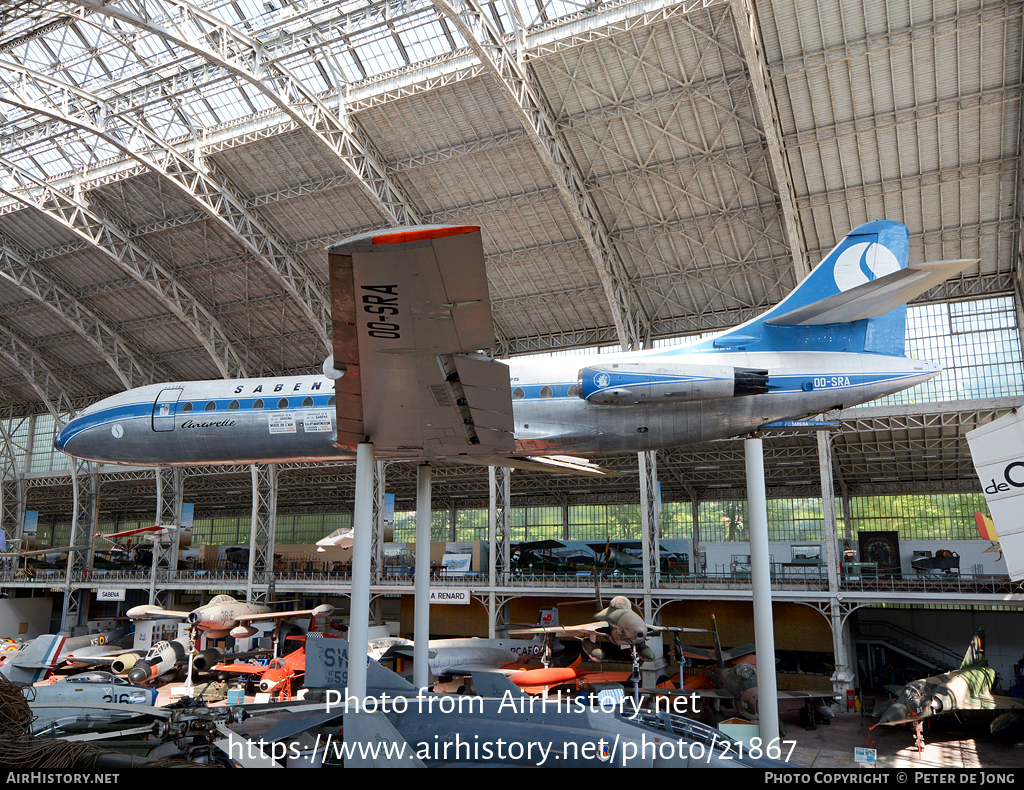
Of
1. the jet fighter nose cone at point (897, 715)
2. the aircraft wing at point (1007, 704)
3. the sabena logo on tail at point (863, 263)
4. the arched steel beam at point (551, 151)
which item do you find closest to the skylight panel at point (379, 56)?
the arched steel beam at point (551, 151)

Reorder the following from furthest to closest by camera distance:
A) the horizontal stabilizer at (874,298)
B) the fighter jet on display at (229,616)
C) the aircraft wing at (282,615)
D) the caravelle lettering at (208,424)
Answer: the aircraft wing at (282,615) < the fighter jet on display at (229,616) < the caravelle lettering at (208,424) < the horizontal stabilizer at (874,298)

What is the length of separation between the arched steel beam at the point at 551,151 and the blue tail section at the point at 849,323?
42.4 feet

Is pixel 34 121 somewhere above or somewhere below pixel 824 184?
→ above

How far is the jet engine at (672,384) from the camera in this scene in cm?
1223

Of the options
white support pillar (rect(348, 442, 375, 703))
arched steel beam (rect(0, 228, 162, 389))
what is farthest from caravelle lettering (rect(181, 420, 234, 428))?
arched steel beam (rect(0, 228, 162, 389))

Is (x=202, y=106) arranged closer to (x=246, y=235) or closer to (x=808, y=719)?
(x=246, y=235)

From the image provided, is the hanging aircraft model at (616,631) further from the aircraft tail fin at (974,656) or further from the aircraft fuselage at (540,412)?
the aircraft fuselage at (540,412)

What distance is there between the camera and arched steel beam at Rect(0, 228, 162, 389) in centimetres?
3538

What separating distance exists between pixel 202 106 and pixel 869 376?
27.7 meters

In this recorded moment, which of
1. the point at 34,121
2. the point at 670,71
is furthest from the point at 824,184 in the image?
the point at 34,121

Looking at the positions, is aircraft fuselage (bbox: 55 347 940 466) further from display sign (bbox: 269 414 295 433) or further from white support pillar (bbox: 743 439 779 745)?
white support pillar (bbox: 743 439 779 745)

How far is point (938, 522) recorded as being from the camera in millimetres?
42688

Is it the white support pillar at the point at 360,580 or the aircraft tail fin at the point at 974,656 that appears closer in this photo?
the white support pillar at the point at 360,580

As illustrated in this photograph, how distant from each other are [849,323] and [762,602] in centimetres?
579
